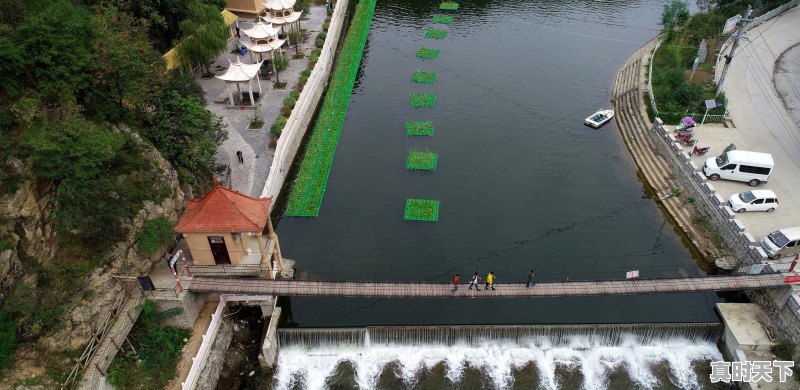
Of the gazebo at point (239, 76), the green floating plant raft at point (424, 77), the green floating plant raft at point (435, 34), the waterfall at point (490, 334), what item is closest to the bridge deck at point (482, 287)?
the waterfall at point (490, 334)

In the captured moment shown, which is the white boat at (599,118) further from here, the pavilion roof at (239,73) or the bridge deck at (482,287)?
the pavilion roof at (239,73)

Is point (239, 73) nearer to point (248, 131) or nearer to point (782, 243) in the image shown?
point (248, 131)

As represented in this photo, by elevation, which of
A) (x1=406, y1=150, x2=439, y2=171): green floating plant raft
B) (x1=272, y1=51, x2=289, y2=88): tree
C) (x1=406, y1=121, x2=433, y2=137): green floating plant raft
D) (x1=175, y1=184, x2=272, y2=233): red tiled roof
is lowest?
(x1=406, y1=121, x2=433, y2=137): green floating plant raft

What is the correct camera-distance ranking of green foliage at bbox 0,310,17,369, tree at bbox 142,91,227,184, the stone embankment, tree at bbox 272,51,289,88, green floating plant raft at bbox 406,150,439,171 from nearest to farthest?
green foliage at bbox 0,310,17,369, tree at bbox 142,91,227,184, the stone embankment, green floating plant raft at bbox 406,150,439,171, tree at bbox 272,51,289,88

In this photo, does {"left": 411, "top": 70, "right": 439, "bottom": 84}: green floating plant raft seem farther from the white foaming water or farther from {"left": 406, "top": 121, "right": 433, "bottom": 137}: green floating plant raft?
the white foaming water

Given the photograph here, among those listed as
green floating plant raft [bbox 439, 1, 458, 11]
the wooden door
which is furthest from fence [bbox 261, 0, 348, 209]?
green floating plant raft [bbox 439, 1, 458, 11]

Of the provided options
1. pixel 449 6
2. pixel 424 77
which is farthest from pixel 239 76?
pixel 449 6

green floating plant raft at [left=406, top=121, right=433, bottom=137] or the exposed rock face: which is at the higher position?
the exposed rock face
